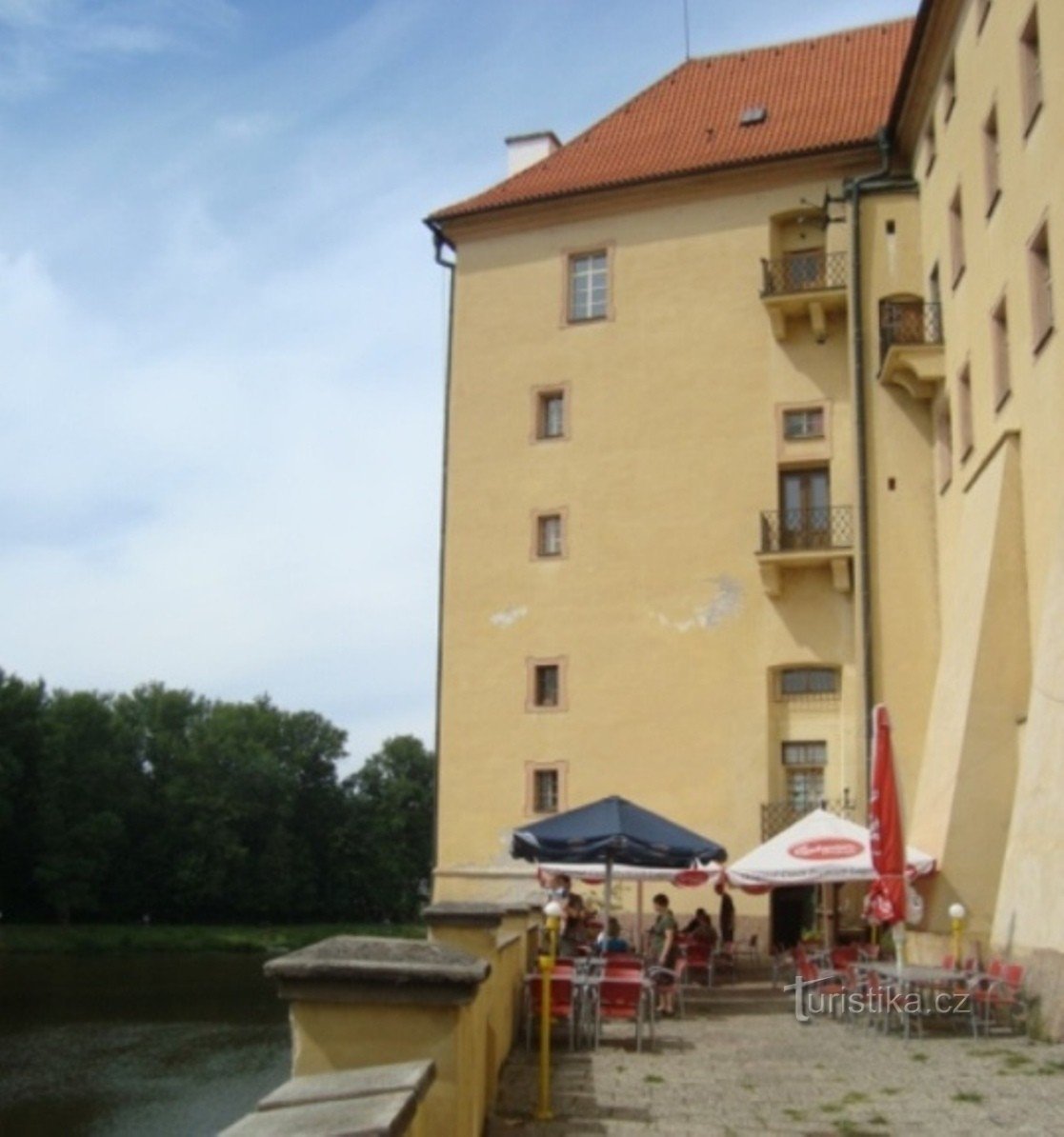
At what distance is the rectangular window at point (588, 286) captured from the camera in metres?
29.4

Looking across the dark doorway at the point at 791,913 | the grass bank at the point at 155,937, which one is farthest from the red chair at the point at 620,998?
the grass bank at the point at 155,937

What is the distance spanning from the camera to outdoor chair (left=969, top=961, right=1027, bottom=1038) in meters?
13.5

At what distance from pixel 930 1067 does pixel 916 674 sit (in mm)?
14229

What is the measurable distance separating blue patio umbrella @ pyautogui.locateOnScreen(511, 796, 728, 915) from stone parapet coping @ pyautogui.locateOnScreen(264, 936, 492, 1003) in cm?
1013

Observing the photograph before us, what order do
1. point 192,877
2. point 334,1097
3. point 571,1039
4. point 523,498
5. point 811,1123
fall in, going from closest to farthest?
1. point 334,1097
2. point 811,1123
3. point 571,1039
4. point 523,498
5. point 192,877

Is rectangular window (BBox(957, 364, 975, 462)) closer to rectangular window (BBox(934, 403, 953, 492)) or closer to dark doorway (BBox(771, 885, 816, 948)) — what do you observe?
rectangular window (BBox(934, 403, 953, 492))

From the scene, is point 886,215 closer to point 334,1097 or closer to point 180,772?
point 334,1097

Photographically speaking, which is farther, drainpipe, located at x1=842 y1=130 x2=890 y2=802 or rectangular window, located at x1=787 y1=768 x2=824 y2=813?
rectangular window, located at x1=787 y1=768 x2=824 y2=813

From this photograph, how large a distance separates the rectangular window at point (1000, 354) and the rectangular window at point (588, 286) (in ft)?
34.5

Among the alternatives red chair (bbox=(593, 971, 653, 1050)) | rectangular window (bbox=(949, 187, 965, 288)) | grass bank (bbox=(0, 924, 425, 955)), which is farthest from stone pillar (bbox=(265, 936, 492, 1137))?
grass bank (bbox=(0, 924, 425, 955))

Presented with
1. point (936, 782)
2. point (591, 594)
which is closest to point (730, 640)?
point (591, 594)

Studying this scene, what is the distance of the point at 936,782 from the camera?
19.8 meters

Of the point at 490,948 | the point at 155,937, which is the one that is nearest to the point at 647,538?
the point at 490,948

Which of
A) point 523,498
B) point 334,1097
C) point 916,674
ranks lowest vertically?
point 334,1097
